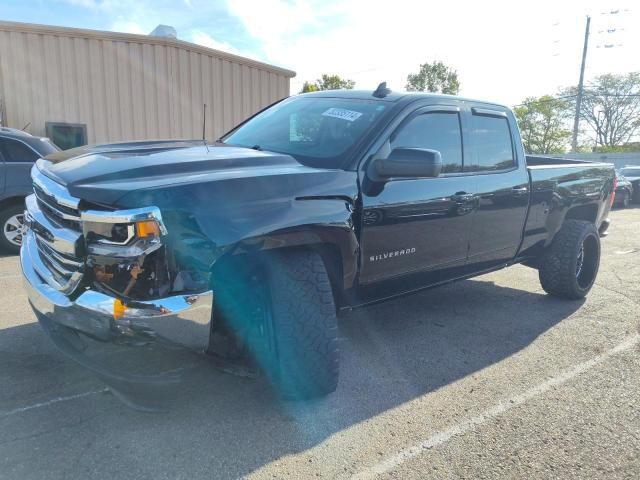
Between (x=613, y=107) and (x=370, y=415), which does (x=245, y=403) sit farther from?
(x=613, y=107)

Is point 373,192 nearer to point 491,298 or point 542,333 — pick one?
point 542,333

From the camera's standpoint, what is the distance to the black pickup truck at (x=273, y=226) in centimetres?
224

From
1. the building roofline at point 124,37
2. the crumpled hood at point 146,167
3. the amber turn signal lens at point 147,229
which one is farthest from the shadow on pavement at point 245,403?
the building roofline at point 124,37

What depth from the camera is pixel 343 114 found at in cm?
360

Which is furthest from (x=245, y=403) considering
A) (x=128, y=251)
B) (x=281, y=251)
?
(x=128, y=251)

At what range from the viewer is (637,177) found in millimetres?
19453

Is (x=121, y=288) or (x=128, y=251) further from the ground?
(x=128, y=251)

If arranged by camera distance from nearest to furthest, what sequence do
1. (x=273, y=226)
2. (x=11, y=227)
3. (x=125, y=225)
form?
(x=125, y=225), (x=273, y=226), (x=11, y=227)

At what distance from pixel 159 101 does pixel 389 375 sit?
10.9m

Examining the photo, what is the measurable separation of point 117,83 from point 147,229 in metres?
10.9

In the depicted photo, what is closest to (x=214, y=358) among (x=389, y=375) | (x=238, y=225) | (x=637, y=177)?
(x=238, y=225)

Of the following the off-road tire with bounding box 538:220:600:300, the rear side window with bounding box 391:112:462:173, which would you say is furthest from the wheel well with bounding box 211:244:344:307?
the off-road tire with bounding box 538:220:600:300

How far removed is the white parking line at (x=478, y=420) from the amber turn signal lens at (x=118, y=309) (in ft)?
4.23

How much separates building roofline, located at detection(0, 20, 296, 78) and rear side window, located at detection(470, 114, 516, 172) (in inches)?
392
